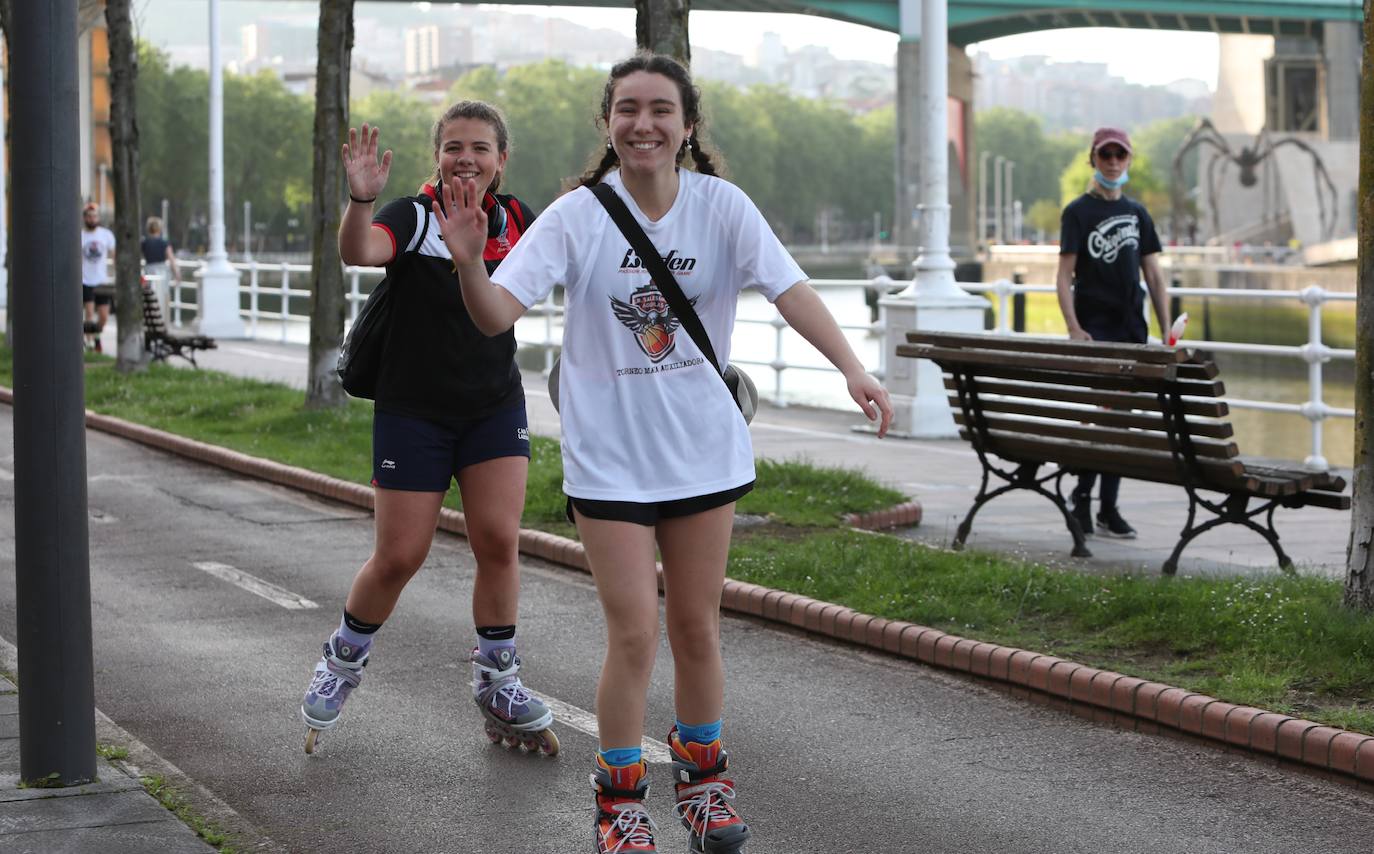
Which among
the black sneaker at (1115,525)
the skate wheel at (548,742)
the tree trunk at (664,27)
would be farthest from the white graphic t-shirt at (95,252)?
the skate wheel at (548,742)

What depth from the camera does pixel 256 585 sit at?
9047 mm

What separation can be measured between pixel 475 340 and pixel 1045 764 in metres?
2.05

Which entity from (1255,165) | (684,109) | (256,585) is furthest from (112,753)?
(1255,165)

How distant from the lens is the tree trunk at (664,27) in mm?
10586

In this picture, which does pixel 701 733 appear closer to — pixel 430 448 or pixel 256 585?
pixel 430 448

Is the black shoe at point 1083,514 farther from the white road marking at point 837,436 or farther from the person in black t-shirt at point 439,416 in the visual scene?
the person in black t-shirt at point 439,416

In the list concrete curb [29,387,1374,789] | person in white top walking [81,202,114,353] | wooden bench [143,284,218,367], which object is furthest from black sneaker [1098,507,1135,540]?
person in white top walking [81,202,114,353]

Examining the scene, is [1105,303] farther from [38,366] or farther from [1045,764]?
[38,366]

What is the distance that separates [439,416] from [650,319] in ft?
4.47

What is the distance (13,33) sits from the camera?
16.1ft

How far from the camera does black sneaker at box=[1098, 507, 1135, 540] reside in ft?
32.2

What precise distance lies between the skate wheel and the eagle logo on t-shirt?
1.81 meters

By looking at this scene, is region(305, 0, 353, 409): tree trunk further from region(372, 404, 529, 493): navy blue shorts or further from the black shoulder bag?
the black shoulder bag

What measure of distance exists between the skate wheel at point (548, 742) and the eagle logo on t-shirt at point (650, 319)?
71.1 inches
